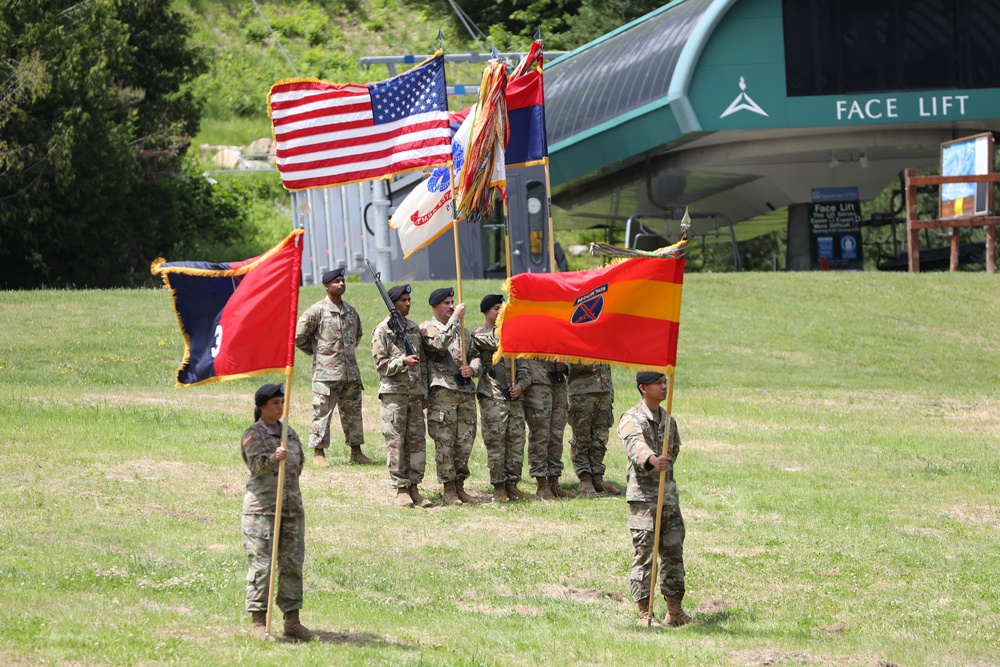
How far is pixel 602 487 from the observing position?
1496 cm

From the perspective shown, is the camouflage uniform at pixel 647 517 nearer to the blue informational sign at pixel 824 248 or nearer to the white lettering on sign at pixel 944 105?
the white lettering on sign at pixel 944 105

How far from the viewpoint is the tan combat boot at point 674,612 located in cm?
1030

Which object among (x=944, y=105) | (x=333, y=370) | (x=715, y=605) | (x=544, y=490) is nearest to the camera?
(x=715, y=605)

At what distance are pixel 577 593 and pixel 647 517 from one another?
1204 mm

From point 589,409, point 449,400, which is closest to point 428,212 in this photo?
point 449,400

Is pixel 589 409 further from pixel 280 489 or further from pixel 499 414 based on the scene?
pixel 280 489

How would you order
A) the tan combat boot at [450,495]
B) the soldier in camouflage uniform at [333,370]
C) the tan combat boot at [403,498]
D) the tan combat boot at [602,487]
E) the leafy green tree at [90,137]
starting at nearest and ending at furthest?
the tan combat boot at [403,498] < the tan combat boot at [450,495] < the tan combat boot at [602,487] < the soldier in camouflage uniform at [333,370] < the leafy green tree at [90,137]

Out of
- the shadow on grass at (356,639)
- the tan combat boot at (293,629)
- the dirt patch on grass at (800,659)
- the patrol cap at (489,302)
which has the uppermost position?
the patrol cap at (489,302)

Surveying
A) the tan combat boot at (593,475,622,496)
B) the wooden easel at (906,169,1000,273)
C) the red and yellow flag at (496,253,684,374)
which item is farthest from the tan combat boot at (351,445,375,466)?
the wooden easel at (906,169,1000,273)

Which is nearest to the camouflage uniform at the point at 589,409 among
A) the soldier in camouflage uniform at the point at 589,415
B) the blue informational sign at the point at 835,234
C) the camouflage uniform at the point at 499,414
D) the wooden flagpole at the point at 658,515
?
the soldier in camouflage uniform at the point at 589,415

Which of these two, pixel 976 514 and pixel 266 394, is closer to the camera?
pixel 266 394

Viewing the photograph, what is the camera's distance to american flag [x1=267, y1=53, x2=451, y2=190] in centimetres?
1471

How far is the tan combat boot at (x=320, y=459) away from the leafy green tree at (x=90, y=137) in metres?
21.7

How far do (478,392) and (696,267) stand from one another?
50.0m
